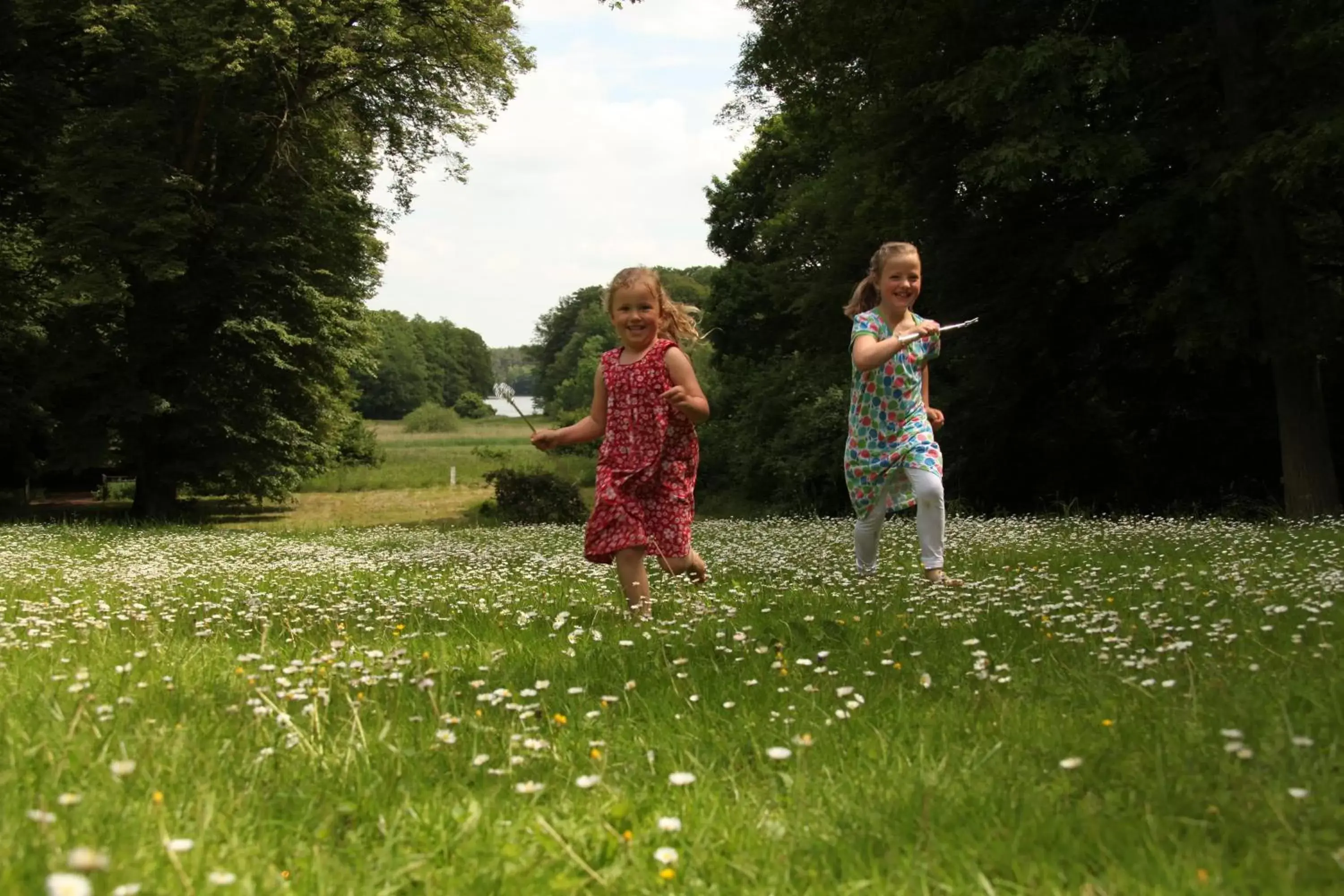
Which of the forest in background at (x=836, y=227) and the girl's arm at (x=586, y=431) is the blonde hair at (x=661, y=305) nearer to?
the girl's arm at (x=586, y=431)

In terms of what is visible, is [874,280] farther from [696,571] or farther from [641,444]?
[696,571]

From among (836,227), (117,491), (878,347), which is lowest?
(117,491)

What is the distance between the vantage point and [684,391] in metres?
5.77

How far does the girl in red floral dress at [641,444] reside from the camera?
19.5ft

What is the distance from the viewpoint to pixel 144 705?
3.42 metres

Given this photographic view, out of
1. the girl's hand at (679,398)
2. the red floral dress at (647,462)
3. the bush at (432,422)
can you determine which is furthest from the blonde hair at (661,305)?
the bush at (432,422)

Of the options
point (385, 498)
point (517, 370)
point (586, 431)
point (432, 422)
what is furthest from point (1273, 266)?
point (517, 370)

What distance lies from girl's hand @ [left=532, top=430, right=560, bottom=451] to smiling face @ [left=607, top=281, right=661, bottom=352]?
2.31 feet

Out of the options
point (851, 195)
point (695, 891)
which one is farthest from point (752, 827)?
point (851, 195)

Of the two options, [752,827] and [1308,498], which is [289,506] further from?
[752,827]

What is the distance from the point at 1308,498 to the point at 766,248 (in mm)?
25625

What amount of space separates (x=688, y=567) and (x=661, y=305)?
162cm

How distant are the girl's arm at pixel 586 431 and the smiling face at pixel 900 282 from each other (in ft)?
6.70

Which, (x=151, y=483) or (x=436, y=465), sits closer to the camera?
(x=151, y=483)
